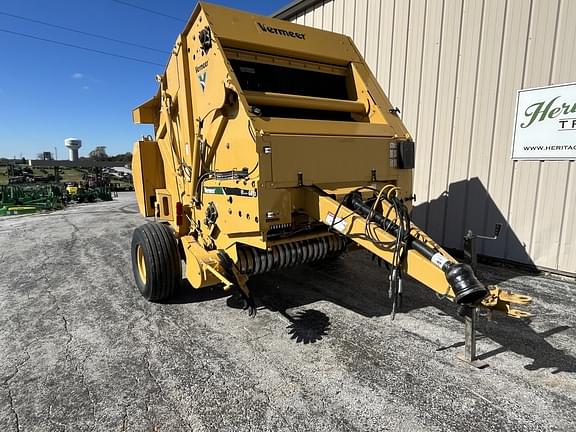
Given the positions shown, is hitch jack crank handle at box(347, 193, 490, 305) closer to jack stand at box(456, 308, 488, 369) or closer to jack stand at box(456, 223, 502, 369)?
jack stand at box(456, 223, 502, 369)

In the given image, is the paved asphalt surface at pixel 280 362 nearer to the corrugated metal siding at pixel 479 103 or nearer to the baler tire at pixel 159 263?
the baler tire at pixel 159 263

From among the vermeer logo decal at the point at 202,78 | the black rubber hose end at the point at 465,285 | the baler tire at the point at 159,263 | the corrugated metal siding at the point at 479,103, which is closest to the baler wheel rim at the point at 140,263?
the baler tire at the point at 159,263

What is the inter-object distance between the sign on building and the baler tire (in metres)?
4.65

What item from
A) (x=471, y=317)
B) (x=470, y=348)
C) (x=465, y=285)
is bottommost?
(x=470, y=348)

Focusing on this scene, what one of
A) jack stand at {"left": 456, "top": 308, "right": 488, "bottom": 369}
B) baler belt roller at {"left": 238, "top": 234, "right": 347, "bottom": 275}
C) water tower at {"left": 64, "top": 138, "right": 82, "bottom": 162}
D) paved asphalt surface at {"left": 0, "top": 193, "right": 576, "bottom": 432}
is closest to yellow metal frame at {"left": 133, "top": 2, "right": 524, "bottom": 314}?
baler belt roller at {"left": 238, "top": 234, "right": 347, "bottom": 275}

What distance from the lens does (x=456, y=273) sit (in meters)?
2.33

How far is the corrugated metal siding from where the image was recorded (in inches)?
191

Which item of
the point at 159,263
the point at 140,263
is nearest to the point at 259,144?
the point at 159,263

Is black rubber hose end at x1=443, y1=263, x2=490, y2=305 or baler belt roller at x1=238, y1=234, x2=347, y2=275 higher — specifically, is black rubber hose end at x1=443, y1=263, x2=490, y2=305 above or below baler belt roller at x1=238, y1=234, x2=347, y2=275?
above

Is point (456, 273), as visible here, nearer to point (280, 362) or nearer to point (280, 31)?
point (280, 362)

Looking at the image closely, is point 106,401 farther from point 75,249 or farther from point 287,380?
point 75,249

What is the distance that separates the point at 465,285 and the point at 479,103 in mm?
4214

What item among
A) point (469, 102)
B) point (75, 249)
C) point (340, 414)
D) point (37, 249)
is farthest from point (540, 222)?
point (37, 249)

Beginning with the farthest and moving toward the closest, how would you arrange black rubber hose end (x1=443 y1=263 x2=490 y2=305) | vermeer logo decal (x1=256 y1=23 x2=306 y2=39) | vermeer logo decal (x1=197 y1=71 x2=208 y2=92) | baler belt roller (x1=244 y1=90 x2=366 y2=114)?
vermeer logo decal (x1=256 y1=23 x2=306 y2=39), vermeer logo decal (x1=197 y1=71 x2=208 y2=92), baler belt roller (x1=244 y1=90 x2=366 y2=114), black rubber hose end (x1=443 y1=263 x2=490 y2=305)
